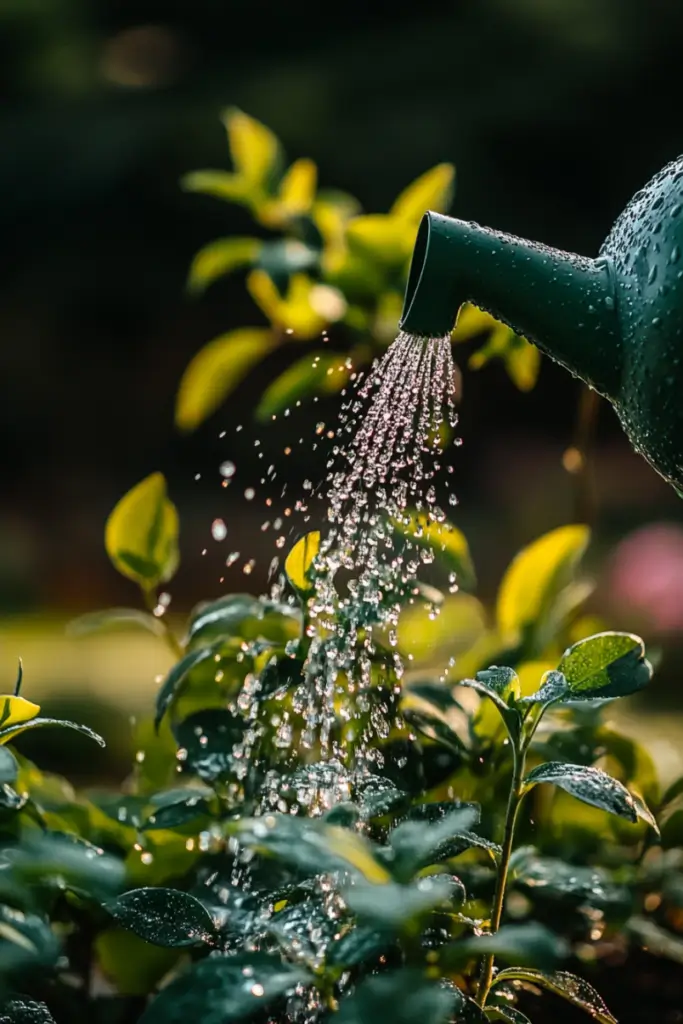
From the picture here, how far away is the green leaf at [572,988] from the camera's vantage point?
0.74 meters

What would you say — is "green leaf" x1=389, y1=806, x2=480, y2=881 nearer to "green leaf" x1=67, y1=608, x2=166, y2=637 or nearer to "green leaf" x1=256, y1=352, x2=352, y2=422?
"green leaf" x1=67, y1=608, x2=166, y2=637

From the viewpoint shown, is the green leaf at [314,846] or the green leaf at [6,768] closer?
the green leaf at [314,846]

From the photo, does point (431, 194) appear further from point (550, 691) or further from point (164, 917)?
point (164, 917)

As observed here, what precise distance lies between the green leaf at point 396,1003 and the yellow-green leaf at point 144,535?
0.59 meters

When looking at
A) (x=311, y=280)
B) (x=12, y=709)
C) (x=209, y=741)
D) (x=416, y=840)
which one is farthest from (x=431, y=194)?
(x=416, y=840)

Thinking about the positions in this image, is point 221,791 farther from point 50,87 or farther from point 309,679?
point 50,87

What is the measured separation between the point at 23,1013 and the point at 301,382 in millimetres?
724

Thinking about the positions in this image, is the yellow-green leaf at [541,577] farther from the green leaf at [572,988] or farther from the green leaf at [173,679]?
the green leaf at [572,988]

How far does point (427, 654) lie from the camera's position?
3.64ft

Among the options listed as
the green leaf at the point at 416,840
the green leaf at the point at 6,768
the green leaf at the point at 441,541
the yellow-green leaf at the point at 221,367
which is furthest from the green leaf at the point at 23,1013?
the yellow-green leaf at the point at 221,367

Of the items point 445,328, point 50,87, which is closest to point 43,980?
point 445,328

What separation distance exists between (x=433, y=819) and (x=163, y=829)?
0.92 ft

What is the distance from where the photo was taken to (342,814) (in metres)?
0.75

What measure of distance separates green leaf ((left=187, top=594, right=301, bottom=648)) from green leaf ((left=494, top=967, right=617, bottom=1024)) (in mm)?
352
